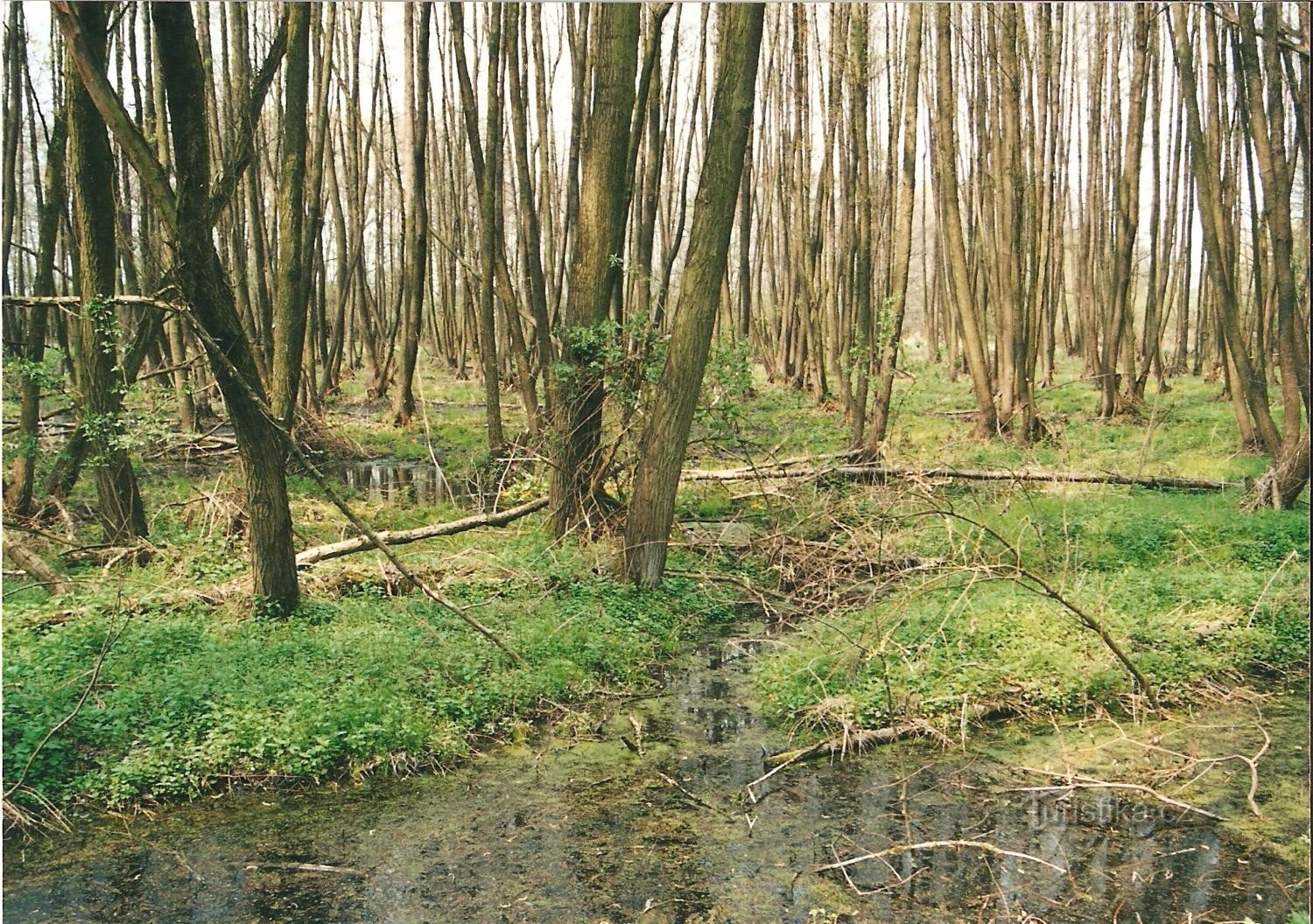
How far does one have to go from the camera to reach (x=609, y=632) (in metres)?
6.45

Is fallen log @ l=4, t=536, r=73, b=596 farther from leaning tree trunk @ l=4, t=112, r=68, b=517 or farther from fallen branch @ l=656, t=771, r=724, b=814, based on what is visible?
fallen branch @ l=656, t=771, r=724, b=814

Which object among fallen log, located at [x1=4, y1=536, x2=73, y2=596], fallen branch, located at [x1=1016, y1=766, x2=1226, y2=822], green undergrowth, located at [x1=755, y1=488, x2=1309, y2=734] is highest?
fallen log, located at [x1=4, y1=536, x2=73, y2=596]

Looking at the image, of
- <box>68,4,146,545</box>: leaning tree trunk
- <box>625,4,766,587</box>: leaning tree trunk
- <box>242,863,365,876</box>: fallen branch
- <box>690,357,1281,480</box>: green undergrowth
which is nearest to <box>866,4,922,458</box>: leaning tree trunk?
<box>690,357,1281,480</box>: green undergrowth

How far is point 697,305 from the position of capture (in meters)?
7.02

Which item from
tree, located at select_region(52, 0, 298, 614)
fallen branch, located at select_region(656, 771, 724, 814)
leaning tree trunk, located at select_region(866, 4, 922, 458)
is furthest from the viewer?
leaning tree trunk, located at select_region(866, 4, 922, 458)

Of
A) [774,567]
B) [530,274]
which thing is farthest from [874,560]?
[530,274]

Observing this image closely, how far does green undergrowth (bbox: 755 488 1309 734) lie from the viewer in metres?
5.52

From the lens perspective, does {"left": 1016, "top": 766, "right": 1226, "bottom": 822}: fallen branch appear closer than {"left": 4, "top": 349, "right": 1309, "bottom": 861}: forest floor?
Yes

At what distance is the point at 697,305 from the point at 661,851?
4012 mm

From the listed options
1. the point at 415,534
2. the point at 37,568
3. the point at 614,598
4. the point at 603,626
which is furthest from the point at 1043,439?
the point at 37,568

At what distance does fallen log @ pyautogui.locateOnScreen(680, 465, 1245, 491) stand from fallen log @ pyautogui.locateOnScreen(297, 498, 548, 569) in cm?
226

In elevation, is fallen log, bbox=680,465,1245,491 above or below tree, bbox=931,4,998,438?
below

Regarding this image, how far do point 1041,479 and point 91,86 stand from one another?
27.7ft

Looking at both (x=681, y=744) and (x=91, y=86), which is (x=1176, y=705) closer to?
(x=681, y=744)
